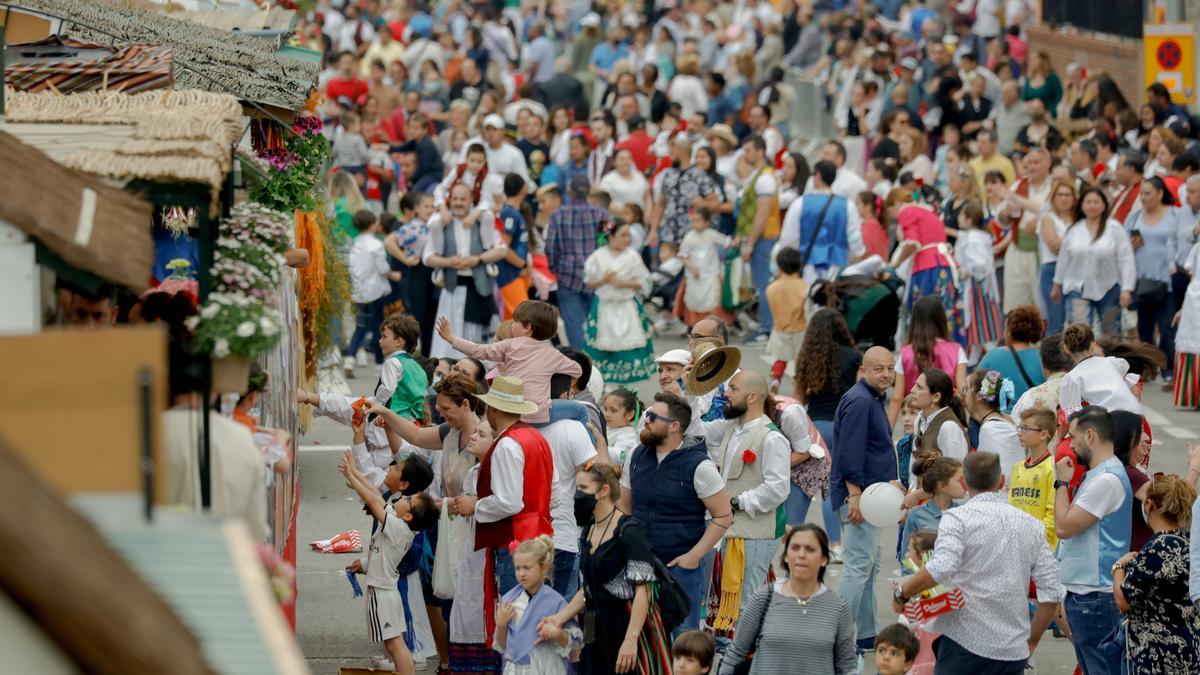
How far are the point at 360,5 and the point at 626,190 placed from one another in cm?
1746

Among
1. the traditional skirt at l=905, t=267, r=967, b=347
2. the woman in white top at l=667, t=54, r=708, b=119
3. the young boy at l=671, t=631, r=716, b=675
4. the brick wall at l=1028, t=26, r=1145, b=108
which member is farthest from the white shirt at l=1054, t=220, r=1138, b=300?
the brick wall at l=1028, t=26, r=1145, b=108

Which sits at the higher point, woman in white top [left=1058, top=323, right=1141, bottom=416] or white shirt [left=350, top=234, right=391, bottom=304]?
woman in white top [left=1058, top=323, right=1141, bottom=416]

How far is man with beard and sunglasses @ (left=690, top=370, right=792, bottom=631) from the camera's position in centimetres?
1041

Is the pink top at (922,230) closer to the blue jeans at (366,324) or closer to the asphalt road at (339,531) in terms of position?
the asphalt road at (339,531)

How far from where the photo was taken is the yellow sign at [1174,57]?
25703mm

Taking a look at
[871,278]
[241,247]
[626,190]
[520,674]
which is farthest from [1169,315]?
[241,247]

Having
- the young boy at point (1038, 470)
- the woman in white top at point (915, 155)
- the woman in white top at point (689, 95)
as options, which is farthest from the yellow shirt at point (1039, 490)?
the woman in white top at point (689, 95)

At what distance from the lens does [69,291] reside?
679 centimetres

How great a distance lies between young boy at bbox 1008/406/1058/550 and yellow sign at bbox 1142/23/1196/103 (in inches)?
644

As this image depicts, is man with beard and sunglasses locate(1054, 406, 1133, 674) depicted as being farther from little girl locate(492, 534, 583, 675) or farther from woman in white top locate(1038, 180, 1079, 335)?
woman in white top locate(1038, 180, 1079, 335)

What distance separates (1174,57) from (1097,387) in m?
15.8

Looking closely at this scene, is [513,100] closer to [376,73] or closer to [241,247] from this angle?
[376,73]

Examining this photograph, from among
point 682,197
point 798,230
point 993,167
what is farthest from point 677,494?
point 993,167

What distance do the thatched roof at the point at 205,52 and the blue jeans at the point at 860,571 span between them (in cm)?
392
